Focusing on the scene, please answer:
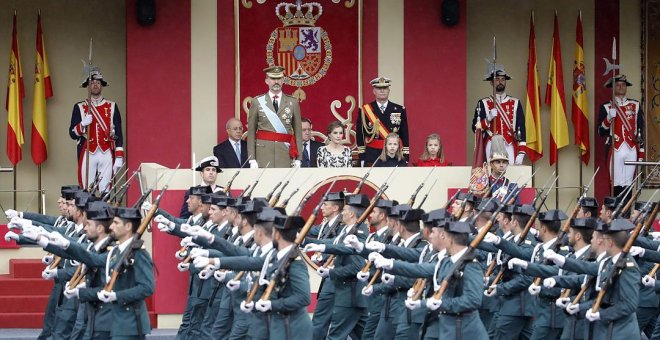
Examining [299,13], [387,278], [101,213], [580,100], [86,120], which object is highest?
[299,13]

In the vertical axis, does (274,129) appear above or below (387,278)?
above

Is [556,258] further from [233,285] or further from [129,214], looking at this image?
[129,214]

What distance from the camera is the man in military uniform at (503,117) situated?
2283cm

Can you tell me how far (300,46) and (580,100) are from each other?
4140 millimetres

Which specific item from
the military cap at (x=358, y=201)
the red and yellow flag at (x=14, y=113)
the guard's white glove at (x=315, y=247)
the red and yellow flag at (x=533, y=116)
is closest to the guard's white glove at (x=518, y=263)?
the guard's white glove at (x=315, y=247)

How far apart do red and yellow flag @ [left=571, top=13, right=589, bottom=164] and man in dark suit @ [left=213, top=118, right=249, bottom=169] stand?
5319 millimetres

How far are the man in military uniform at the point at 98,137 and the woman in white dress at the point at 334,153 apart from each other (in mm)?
3691

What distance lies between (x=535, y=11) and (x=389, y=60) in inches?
108

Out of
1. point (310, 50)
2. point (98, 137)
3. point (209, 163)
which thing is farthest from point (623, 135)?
point (98, 137)

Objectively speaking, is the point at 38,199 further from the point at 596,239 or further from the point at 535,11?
the point at 596,239

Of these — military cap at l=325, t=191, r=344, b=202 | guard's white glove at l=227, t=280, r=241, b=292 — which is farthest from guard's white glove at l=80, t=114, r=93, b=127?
guard's white glove at l=227, t=280, r=241, b=292

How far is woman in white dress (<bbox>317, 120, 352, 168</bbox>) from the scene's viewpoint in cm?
2078

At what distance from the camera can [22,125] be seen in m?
24.0

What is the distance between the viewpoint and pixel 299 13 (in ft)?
77.9
